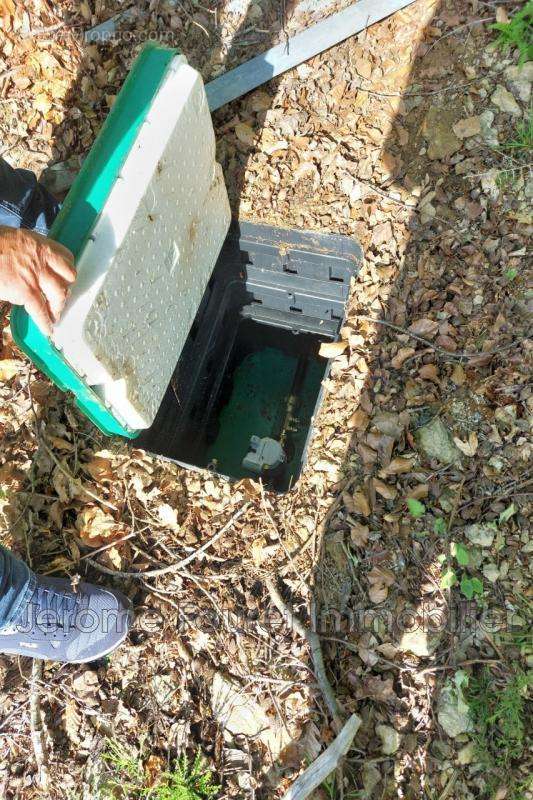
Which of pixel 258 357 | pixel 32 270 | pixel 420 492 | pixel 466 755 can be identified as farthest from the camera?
pixel 258 357

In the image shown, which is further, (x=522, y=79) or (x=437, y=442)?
(x=522, y=79)

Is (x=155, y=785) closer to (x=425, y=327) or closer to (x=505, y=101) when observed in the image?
(x=425, y=327)

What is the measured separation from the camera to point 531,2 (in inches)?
88.4

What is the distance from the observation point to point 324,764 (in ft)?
5.89

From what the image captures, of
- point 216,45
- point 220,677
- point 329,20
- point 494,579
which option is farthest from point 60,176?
point 494,579

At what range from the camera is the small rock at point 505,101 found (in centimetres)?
225

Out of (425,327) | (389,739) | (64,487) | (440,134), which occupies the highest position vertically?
(440,134)

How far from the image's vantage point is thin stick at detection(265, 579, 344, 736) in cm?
187

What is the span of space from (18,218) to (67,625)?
1.37m

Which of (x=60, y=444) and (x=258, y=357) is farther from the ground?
(x=258, y=357)

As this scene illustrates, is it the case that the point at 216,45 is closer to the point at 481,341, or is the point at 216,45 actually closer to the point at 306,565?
the point at 481,341

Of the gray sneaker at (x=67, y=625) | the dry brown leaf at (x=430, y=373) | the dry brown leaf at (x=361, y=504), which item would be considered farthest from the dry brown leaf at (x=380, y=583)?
the gray sneaker at (x=67, y=625)

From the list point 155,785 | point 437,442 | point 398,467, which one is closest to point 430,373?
point 437,442

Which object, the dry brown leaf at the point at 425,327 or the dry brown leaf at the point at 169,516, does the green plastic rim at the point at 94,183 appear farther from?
the dry brown leaf at the point at 425,327
